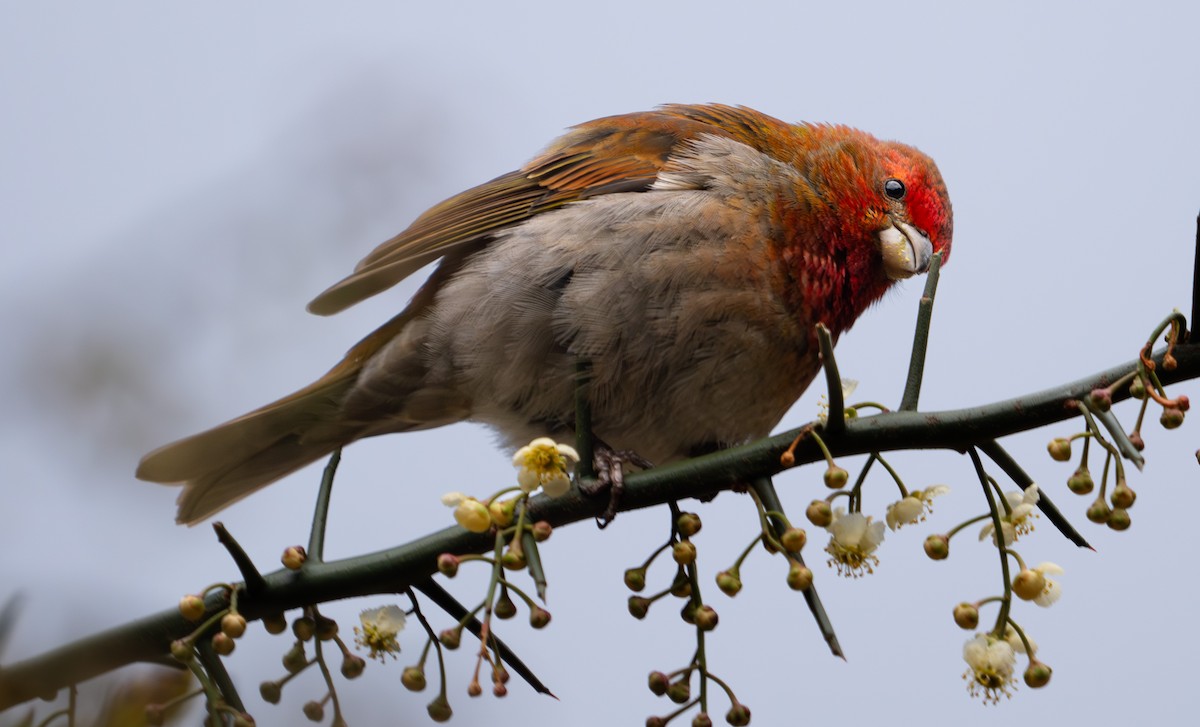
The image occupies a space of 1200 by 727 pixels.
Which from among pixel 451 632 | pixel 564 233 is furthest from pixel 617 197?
pixel 451 632

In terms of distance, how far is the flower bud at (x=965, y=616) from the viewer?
143 cm

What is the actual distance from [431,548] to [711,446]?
181cm

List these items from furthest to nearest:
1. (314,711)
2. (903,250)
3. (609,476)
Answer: (903,250) → (609,476) → (314,711)

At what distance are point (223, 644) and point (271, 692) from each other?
0.91 feet

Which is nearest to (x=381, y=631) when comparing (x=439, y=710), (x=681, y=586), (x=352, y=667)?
(x=352, y=667)

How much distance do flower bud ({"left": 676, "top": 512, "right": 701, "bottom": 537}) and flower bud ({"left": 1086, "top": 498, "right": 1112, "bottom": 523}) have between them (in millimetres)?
490

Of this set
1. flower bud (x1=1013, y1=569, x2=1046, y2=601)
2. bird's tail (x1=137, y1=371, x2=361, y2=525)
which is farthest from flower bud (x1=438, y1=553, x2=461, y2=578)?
bird's tail (x1=137, y1=371, x2=361, y2=525)

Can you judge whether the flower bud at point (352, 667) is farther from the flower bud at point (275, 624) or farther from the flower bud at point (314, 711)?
the flower bud at point (314, 711)

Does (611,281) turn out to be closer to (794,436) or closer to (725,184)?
(725,184)

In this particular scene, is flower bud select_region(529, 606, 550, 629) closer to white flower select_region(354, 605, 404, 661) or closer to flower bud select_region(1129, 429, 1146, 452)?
white flower select_region(354, 605, 404, 661)

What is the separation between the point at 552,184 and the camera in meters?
3.42

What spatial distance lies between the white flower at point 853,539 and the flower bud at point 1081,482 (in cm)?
28

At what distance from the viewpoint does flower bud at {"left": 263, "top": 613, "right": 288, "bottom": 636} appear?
165cm

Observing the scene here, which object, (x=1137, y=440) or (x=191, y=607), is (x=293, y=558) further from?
(x=1137, y=440)
